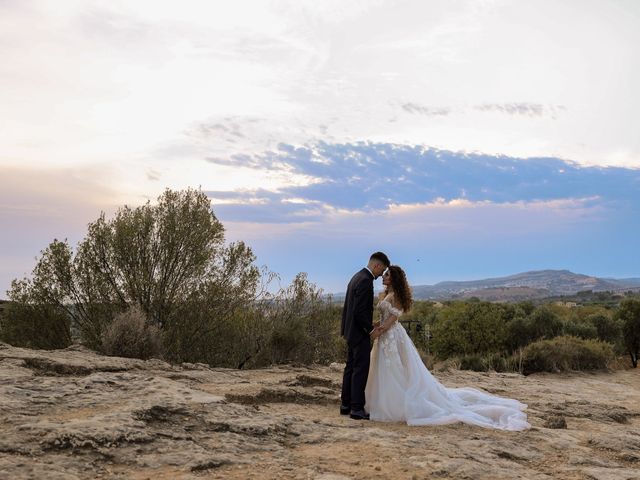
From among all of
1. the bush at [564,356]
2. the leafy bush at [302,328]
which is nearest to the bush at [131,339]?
the leafy bush at [302,328]

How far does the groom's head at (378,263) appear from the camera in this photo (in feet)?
25.7

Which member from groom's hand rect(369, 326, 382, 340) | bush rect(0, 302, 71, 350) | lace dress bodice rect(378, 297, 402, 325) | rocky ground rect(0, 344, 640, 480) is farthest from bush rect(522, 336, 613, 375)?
bush rect(0, 302, 71, 350)

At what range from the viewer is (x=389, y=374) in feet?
25.5

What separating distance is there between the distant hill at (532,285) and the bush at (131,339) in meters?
99.8

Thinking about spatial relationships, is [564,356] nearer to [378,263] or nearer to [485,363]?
[485,363]

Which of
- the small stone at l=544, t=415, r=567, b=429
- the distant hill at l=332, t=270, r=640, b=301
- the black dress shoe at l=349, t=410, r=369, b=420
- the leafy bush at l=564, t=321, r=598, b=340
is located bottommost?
the small stone at l=544, t=415, r=567, b=429

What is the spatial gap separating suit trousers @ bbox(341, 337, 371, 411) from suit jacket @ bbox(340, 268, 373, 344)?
4.3 inches

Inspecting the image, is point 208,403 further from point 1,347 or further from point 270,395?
point 1,347

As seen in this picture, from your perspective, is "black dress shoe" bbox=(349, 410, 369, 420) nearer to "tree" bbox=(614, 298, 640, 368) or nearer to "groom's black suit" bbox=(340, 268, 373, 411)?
"groom's black suit" bbox=(340, 268, 373, 411)

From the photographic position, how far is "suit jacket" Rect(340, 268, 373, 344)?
25.0 ft

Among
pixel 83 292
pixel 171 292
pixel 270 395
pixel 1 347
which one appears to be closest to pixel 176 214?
pixel 171 292

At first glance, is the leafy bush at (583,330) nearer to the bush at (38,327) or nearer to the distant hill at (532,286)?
the bush at (38,327)

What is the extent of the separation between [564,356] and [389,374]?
11.3 m

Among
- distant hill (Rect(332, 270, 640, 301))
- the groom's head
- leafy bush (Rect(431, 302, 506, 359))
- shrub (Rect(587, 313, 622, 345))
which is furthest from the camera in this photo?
distant hill (Rect(332, 270, 640, 301))
